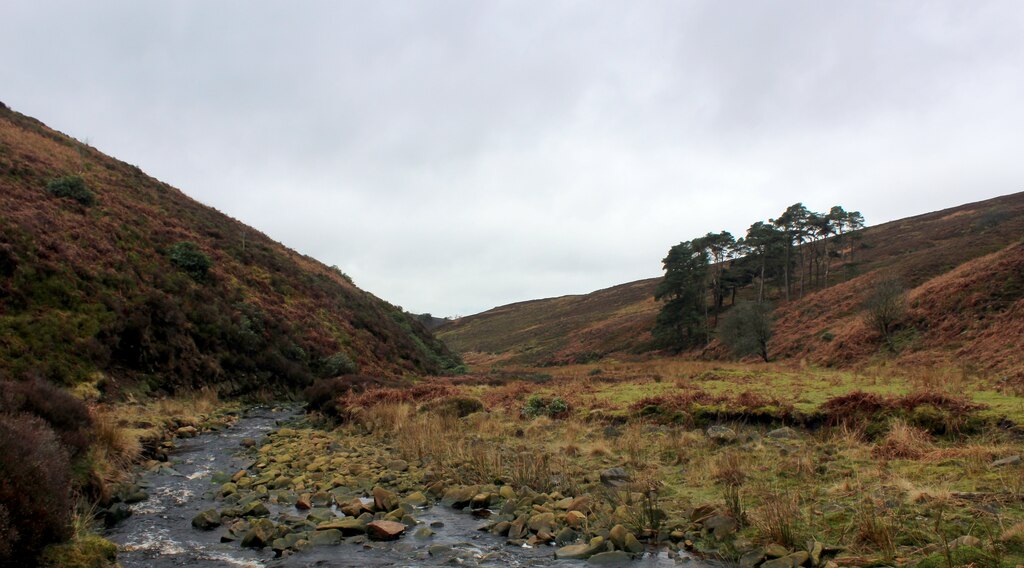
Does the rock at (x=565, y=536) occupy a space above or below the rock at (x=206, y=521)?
below

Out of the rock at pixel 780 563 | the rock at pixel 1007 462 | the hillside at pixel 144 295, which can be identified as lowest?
the rock at pixel 780 563

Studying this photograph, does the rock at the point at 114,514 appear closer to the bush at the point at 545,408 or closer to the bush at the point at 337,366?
the bush at the point at 545,408

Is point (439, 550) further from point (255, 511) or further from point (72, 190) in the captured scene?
point (72, 190)

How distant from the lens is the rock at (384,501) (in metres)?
9.22

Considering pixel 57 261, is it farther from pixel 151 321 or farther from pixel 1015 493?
pixel 1015 493

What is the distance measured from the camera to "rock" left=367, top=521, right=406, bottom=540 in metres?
7.91

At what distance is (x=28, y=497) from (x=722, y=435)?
39.9 feet

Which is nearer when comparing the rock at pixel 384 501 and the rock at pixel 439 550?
the rock at pixel 439 550

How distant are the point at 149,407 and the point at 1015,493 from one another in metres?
22.1

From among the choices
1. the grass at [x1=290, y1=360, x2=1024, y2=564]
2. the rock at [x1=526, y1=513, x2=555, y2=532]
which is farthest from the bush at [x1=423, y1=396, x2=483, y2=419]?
the rock at [x1=526, y1=513, x2=555, y2=532]

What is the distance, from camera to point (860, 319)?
38875mm

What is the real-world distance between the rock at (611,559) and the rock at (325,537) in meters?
3.73

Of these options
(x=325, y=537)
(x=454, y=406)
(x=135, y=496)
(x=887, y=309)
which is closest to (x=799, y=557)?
(x=325, y=537)

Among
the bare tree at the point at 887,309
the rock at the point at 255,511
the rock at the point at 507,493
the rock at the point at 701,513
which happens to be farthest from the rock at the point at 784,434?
the bare tree at the point at 887,309
